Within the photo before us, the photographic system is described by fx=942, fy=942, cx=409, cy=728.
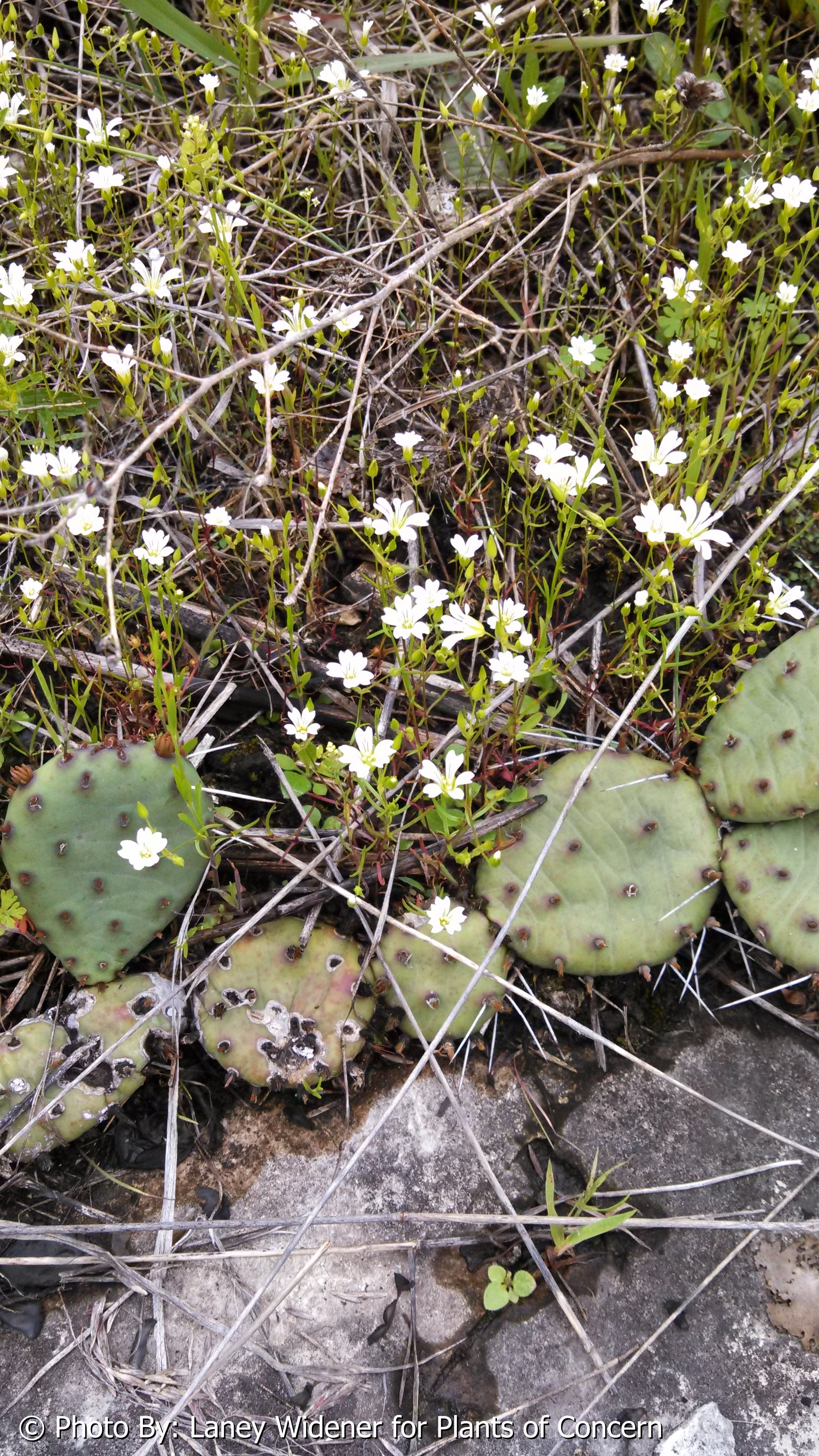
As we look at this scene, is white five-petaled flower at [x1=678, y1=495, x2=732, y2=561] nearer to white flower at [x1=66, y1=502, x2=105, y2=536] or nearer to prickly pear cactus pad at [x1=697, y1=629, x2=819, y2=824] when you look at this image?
prickly pear cactus pad at [x1=697, y1=629, x2=819, y2=824]

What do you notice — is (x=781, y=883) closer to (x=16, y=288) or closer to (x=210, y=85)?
(x=16, y=288)

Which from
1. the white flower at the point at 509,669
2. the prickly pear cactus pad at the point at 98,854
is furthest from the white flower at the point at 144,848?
the white flower at the point at 509,669

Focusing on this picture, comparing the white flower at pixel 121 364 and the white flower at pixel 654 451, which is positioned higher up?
the white flower at pixel 121 364

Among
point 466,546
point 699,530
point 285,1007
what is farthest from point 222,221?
point 285,1007

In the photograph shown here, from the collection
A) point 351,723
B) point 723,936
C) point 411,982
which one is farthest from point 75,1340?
point 723,936

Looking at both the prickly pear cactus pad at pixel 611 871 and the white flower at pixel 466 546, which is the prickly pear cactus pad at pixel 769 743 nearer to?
the prickly pear cactus pad at pixel 611 871

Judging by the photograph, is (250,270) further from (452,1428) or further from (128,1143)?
(452,1428)
